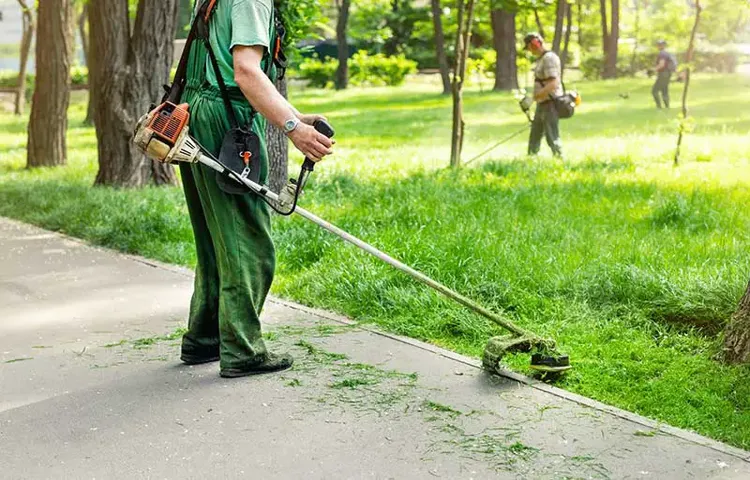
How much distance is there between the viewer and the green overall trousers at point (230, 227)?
5.20 m

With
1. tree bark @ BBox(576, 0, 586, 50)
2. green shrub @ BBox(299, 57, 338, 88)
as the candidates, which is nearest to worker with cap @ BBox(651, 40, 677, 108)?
green shrub @ BBox(299, 57, 338, 88)

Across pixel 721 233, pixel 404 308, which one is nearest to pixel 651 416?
pixel 404 308

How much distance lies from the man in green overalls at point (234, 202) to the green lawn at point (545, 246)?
1184 mm

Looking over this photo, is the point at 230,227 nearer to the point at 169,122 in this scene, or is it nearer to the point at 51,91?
the point at 169,122

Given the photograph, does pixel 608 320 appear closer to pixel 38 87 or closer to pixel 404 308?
pixel 404 308

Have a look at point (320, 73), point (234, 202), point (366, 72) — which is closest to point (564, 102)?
point (234, 202)

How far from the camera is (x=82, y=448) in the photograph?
4492 millimetres

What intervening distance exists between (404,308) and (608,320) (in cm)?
120

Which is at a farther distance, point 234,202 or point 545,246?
point 545,246

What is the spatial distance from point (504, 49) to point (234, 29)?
97.8 feet

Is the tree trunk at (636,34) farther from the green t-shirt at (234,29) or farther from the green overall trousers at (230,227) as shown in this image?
the green t-shirt at (234,29)

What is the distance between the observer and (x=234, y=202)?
525 cm

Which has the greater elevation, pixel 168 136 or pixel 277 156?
pixel 168 136

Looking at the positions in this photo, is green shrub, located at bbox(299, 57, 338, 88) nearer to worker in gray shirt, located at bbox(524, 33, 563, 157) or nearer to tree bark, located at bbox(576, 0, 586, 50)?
tree bark, located at bbox(576, 0, 586, 50)
